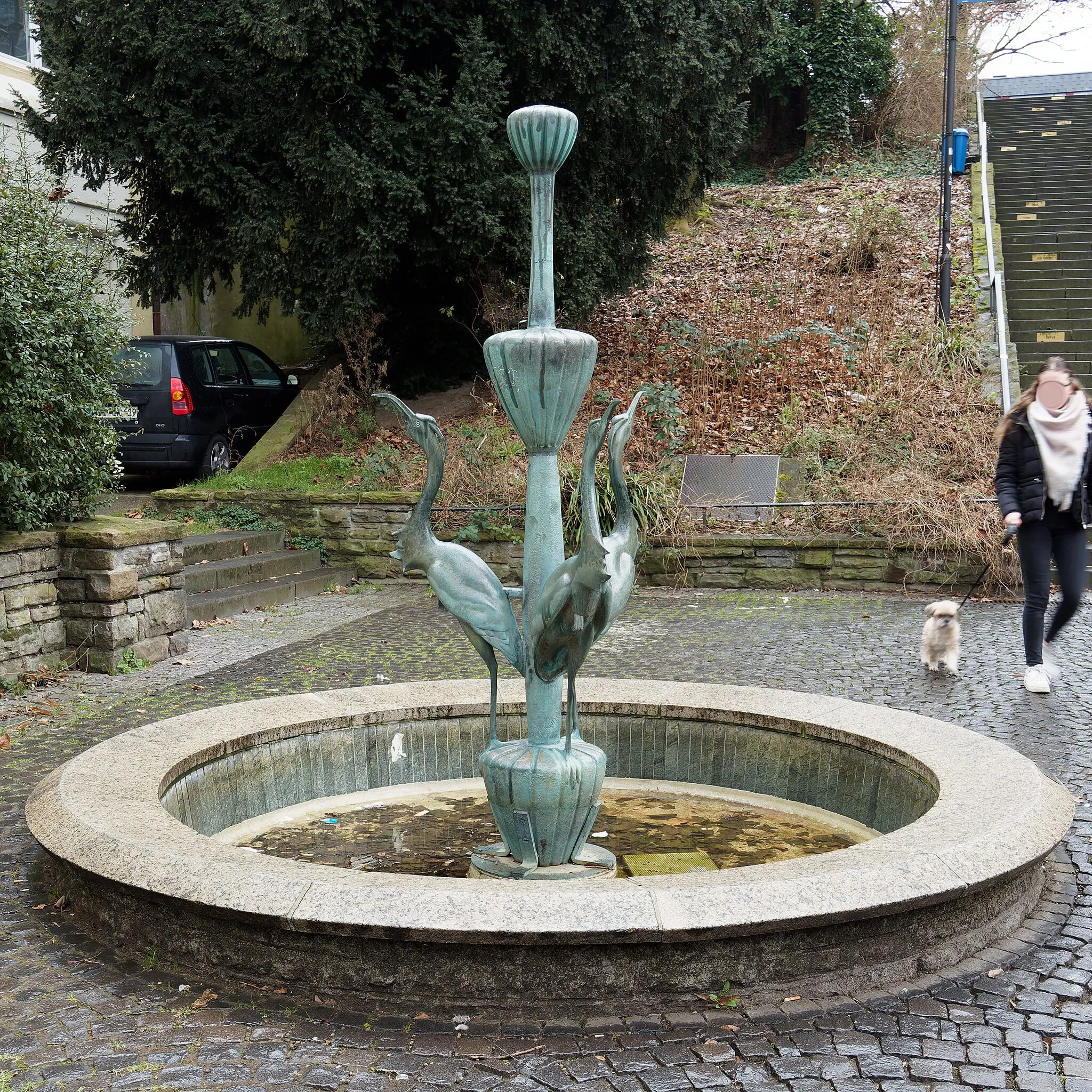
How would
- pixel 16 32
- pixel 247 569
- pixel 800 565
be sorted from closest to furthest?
pixel 247 569, pixel 800 565, pixel 16 32

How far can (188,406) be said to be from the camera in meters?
13.3

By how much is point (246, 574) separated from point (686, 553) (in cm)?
416

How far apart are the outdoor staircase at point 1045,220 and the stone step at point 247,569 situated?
8.37 meters

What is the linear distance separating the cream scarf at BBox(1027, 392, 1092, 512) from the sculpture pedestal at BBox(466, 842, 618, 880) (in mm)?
3987

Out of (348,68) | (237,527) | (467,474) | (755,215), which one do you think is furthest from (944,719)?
(755,215)

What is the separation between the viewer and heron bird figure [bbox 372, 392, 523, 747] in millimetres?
4035

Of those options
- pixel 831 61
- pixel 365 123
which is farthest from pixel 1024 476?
pixel 831 61

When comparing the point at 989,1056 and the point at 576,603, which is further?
the point at 576,603

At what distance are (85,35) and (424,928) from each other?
41.6ft

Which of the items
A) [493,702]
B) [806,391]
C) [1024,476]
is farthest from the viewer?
A: [806,391]

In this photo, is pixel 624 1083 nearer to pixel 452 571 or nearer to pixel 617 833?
pixel 452 571

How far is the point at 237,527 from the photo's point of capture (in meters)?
12.3

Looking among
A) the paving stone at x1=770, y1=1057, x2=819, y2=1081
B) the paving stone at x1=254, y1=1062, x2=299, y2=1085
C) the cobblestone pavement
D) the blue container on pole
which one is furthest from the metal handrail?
the paving stone at x1=254, y1=1062, x2=299, y2=1085

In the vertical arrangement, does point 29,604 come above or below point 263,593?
above
